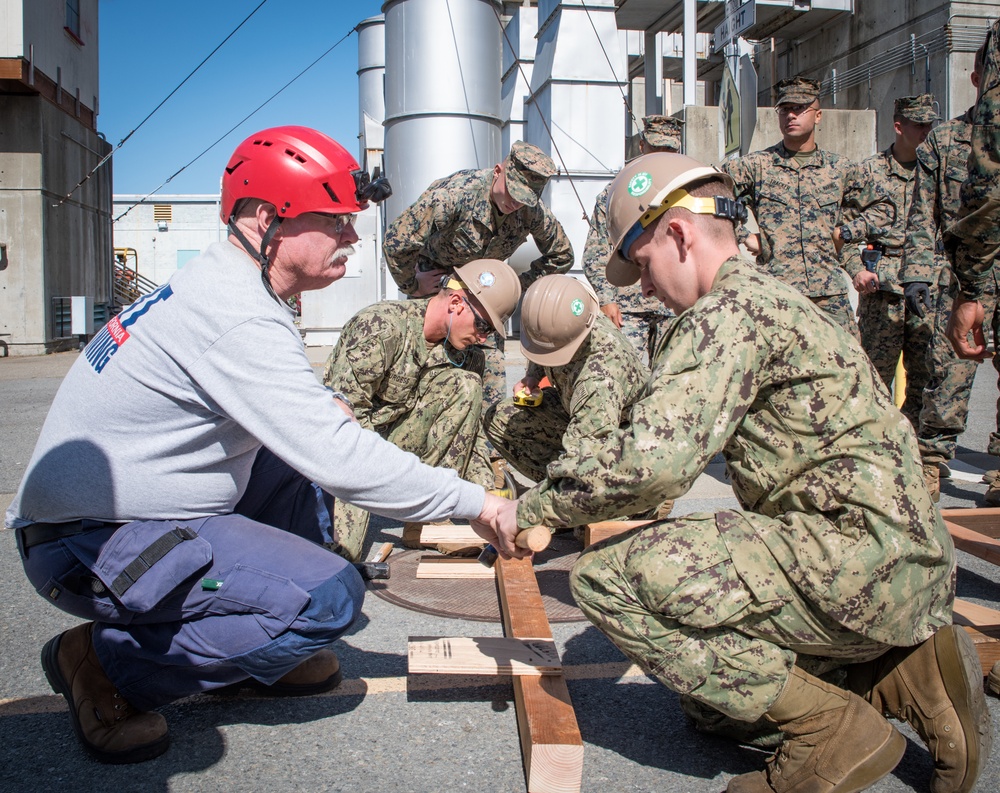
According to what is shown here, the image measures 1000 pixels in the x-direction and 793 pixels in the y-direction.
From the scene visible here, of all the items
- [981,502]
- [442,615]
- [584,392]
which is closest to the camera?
[442,615]

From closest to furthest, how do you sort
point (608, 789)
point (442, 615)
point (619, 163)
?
point (608, 789) → point (442, 615) → point (619, 163)

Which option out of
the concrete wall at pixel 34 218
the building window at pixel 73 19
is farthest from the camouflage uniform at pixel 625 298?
the building window at pixel 73 19

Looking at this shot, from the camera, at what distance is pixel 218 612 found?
2139mm

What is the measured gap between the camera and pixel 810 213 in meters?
5.43

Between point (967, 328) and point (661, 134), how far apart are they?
330cm

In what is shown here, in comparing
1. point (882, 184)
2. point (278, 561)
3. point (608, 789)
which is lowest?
point (608, 789)

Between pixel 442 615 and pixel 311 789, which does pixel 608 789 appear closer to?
pixel 311 789

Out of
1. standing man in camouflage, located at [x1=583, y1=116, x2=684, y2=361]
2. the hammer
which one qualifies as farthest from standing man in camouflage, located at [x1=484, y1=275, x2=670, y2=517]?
standing man in camouflage, located at [x1=583, y1=116, x2=684, y2=361]

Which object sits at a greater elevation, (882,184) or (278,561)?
(882,184)

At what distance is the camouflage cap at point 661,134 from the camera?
641 cm

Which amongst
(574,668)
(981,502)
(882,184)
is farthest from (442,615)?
(882,184)

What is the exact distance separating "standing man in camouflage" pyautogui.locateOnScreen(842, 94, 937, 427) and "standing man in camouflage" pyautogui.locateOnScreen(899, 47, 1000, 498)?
0.29 ft

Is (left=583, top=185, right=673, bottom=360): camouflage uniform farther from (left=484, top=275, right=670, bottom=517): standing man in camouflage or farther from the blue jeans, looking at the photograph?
the blue jeans

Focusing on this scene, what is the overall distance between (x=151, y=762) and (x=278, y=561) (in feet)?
1.92
